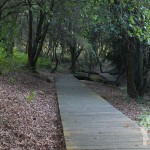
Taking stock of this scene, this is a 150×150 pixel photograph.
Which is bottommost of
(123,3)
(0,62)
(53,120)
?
(53,120)

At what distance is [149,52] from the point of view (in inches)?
539

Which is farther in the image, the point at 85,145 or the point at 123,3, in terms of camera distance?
the point at 123,3

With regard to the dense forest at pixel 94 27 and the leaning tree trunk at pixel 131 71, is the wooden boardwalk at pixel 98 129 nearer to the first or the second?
the dense forest at pixel 94 27

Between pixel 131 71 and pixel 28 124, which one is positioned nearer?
pixel 28 124

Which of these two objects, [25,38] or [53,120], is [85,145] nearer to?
[53,120]

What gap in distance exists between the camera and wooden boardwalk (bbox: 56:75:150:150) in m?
5.30

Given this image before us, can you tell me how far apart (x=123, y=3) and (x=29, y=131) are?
323 cm

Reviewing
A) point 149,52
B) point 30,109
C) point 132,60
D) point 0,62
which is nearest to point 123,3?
point 30,109

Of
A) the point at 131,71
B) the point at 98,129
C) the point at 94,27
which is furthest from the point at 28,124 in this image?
the point at 94,27

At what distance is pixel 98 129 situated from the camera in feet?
20.8

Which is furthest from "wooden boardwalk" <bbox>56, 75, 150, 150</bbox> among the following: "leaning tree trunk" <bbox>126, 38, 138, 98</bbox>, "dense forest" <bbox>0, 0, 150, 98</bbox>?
"leaning tree trunk" <bbox>126, 38, 138, 98</bbox>

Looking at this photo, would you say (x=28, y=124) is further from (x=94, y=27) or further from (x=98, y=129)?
(x=94, y=27)

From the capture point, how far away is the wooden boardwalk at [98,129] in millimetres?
5297

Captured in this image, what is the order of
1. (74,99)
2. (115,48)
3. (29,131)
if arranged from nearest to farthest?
1. (29,131)
2. (74,99)
3. (115,48)
